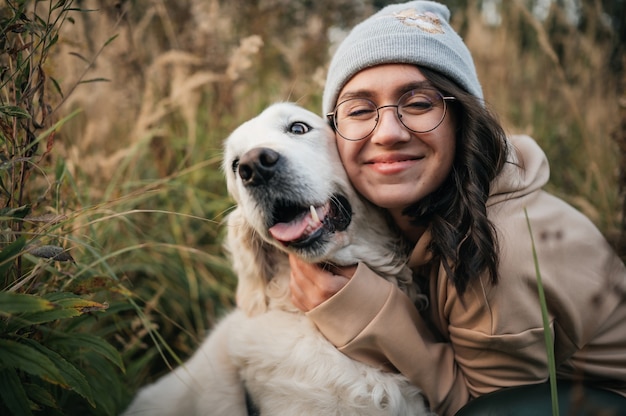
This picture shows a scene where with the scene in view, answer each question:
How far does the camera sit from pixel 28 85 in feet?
5.02

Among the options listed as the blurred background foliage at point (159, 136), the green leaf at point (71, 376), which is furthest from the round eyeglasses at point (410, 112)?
the green leaf at point (71, 376)

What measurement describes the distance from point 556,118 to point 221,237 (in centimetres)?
314

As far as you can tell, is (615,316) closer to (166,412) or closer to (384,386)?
(384,386)

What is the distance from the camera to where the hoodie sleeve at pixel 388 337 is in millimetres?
1669

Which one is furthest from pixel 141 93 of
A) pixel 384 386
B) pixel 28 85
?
pixel 384 386

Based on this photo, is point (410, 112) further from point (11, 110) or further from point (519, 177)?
point (11, 110)

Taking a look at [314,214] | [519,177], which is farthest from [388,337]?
[519,177]

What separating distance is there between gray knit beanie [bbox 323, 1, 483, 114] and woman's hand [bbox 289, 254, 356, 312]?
70cm

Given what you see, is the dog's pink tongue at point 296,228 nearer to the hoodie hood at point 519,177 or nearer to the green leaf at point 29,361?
the hoodie hood at point 519,177

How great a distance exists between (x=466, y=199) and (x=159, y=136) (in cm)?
234

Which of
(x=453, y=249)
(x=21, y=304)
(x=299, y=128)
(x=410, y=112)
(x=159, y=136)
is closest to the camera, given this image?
(x=21, y=304)

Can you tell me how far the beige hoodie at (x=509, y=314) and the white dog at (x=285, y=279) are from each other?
96 millimetres

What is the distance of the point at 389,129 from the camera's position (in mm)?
1725

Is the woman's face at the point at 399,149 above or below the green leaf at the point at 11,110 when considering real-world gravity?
below
